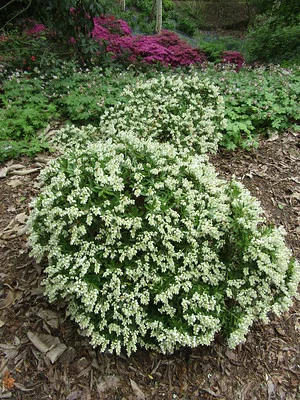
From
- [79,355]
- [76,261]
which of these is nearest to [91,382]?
[79,355]

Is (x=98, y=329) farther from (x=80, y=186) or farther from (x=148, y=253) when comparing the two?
(x=80, y=186)

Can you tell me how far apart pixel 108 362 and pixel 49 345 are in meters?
0.44

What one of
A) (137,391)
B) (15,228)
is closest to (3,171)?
(15,228)

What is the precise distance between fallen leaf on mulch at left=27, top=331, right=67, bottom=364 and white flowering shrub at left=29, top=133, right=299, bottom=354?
36 cm

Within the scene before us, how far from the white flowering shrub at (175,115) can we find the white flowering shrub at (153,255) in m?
1.28

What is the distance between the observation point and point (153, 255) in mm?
2152

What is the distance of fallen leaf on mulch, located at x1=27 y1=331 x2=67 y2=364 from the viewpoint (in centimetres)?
235

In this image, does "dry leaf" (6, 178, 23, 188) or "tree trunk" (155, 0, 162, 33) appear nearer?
"dry leaf" (6, 178, 23, 188)

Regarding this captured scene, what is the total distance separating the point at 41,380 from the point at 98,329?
525mm

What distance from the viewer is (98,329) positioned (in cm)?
223

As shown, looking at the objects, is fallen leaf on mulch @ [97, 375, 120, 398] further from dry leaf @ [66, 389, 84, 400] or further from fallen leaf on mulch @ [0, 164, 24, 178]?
fallen leaf on mulch @ [0, 164, 24, 178]

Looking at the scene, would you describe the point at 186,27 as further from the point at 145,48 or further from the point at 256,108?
the point at 256,108

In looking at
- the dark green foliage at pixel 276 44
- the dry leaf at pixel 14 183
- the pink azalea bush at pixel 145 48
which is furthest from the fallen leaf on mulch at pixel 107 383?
the dark green foliage at pixel 276 44

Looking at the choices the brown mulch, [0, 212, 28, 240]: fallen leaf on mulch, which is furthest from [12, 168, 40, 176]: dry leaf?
the brown mulch
